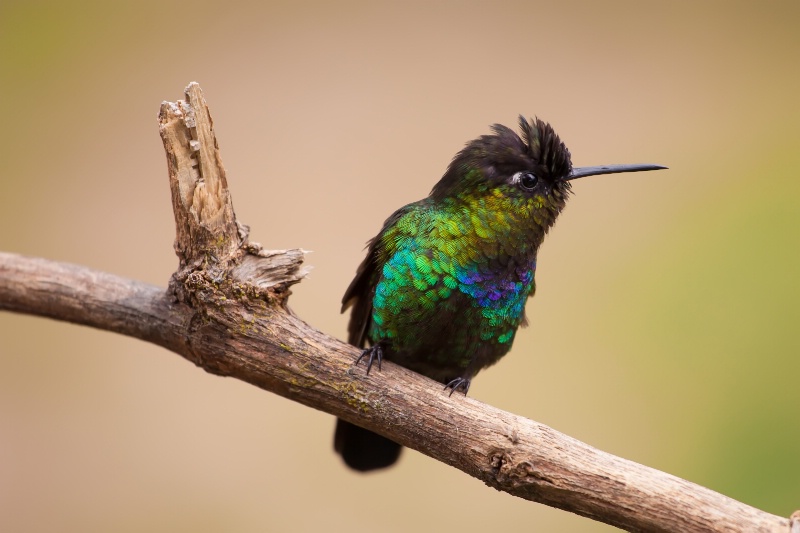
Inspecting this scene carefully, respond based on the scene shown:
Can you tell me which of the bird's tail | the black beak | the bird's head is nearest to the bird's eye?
the bird's head

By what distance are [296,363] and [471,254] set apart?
0.61 m

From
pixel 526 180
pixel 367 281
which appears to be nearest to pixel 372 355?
pixel 367 281

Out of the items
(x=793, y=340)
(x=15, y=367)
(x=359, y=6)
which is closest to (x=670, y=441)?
(x=793, y=340)

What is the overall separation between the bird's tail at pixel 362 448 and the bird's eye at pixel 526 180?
101 centimetres

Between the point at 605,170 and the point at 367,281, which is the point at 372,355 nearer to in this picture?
the point at 367,281

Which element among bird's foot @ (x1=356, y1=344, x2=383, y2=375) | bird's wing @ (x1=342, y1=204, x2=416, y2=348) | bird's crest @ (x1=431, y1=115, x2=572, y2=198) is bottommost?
bird's foot @ (x1=356, y1=344, x2=383, y2=375)

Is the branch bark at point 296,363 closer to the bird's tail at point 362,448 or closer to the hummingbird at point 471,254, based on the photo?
the hummingbird at point 471,254

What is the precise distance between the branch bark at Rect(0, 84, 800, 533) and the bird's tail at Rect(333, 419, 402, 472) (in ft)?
1.72

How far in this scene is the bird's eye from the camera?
243 cm

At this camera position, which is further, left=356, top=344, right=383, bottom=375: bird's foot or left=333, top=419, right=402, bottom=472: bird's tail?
left=333, top=419, right=402, bottom=472: bird's tail

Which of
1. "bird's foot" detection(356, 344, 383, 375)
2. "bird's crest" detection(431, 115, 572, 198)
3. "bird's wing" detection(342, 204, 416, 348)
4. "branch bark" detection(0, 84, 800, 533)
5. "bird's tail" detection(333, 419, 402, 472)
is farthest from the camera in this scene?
"bird's tail" detection(333, 419, 402, 472)

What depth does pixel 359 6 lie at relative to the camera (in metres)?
4.31

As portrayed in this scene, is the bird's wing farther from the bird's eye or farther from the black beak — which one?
the black beak

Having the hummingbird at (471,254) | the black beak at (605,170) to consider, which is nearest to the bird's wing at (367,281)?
the hummingbird at (471,254)
